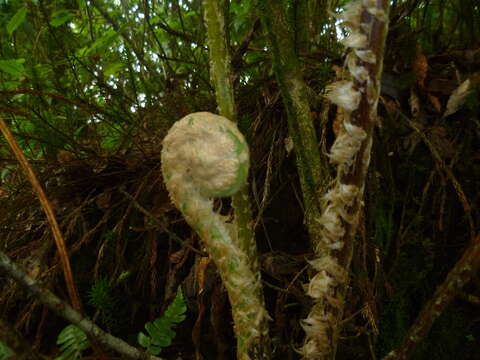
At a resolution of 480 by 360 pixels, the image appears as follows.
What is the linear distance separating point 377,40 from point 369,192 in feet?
2.60

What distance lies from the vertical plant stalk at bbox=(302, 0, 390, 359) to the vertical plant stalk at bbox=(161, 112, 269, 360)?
0.14 meters

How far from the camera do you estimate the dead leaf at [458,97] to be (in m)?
1.33

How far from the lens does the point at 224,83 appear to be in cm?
86

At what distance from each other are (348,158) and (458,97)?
2.98ft

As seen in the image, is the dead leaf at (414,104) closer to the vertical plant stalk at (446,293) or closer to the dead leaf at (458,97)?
the dead leaf at (458,97)

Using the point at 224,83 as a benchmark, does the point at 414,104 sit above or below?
below

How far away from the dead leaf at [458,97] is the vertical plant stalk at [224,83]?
929mm

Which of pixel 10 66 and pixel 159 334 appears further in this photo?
pixel 10 66

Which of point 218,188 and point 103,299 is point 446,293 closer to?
point 218,188

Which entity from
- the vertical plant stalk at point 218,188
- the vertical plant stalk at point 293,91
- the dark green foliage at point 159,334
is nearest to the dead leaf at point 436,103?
the vertical plant stalk at point 293,91

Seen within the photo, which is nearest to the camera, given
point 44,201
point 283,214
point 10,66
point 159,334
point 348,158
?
point 348,158

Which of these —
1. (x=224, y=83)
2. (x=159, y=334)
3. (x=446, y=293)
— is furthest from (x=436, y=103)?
(x=159, y=334)

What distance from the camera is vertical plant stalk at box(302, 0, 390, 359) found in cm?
62

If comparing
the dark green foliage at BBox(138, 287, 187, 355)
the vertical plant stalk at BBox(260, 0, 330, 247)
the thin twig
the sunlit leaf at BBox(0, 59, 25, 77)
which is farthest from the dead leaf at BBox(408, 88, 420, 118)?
the sunlit leaf at BBox(0, 59, 25, 77)
